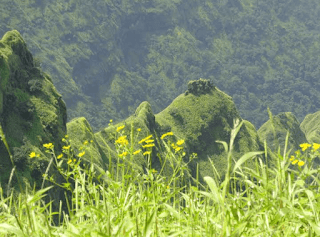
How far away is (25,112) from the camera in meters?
35.4

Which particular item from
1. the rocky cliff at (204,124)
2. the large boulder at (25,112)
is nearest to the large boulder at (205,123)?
the rocky cliff at (204,124)

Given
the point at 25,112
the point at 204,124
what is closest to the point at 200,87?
the point at 204,124

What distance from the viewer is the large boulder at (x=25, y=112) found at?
29625mm

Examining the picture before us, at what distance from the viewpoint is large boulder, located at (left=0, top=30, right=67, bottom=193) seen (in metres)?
29.6

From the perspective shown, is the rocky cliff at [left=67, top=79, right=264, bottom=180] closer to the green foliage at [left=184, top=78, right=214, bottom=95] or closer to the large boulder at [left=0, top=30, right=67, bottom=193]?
the green foliage at [left=184, top=78, right=214, bottom=95]

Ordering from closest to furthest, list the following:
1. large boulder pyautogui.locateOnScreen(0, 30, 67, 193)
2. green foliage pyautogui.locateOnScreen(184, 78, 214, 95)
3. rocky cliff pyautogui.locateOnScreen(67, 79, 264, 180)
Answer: large boulder pyautogui.locateOnScreen(0, 30, 67, 193) → rocky cliff pyautogui.locateOnScreen(67, 79, 264, 180) → green foliage pyautogui.locateOnScreen(184, 78, 214, 95)

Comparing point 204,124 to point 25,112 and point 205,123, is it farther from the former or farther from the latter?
point 25,112

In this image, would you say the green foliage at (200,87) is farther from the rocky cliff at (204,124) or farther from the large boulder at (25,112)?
the large boulder at (25,112)

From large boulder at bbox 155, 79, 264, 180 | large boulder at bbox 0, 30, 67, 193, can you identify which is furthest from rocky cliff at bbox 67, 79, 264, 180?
large boulder at bbox 0, 30, 67, 193

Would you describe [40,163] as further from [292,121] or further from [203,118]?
[292,121]

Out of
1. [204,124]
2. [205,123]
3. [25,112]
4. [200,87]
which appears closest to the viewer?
[25,112]

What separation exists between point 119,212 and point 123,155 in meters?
0.80

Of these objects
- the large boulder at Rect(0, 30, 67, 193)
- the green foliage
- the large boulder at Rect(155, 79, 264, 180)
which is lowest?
the large boulder at Rect(155, 79, 264, 180)

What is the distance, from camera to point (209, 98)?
8725cm
